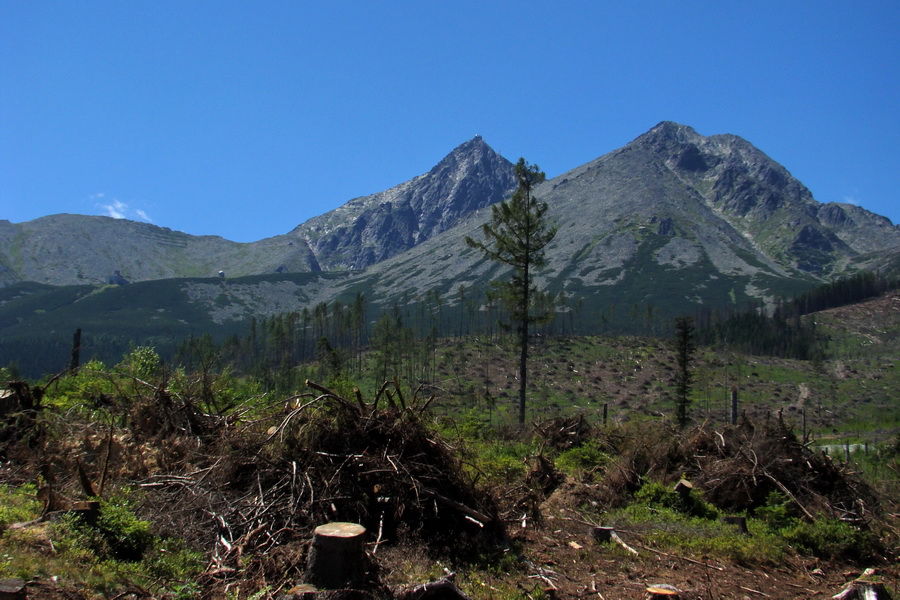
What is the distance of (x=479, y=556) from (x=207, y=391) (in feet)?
20.4

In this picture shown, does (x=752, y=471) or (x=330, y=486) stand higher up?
(x=330, y=486)

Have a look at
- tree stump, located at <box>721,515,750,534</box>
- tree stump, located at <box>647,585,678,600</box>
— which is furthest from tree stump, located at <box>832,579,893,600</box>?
tree stump, located at <box>721,515,750,534</box>

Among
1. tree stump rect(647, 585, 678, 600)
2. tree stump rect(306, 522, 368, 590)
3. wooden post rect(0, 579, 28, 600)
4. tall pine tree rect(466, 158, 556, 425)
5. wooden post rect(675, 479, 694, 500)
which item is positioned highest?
tall pine tree rect(466, 158, 556, 425)

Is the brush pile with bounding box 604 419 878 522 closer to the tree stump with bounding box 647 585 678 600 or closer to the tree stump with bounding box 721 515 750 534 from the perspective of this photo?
the tree stump with bounding box 721 515 750 534

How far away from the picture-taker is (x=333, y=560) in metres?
5.38

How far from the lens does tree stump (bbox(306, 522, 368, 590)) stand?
537cm

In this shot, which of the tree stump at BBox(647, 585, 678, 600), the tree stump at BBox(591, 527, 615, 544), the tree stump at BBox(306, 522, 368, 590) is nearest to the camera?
the tree stump at BBox(306, 522, 368, 590)

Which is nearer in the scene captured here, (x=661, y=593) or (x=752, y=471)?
(x=661, y=593)

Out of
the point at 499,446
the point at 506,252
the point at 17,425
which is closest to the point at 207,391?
the point at 17,425

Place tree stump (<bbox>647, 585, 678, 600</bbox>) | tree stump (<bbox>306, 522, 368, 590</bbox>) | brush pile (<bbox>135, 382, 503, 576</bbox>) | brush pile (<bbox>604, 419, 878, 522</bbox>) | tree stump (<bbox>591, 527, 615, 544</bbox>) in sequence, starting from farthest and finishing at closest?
brush pile (<bbox>604, 419, 878, 522</bbox>), tree stump (<bbox>591, 527, 615, 544</bbox>), brush pile (<bbox>135, 382, 503, 576</bbox>), tree stump (<bbox>647, 585, 678, 600</bbox>), tree stump (<bbox>306, 522, 368, 590</bbox>)

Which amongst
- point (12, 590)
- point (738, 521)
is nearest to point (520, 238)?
point (738, 521)

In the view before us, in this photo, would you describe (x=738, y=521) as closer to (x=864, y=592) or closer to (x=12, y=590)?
(x=864, y=592)

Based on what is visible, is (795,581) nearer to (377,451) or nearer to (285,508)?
(377,451)

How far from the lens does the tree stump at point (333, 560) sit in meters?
5.37
